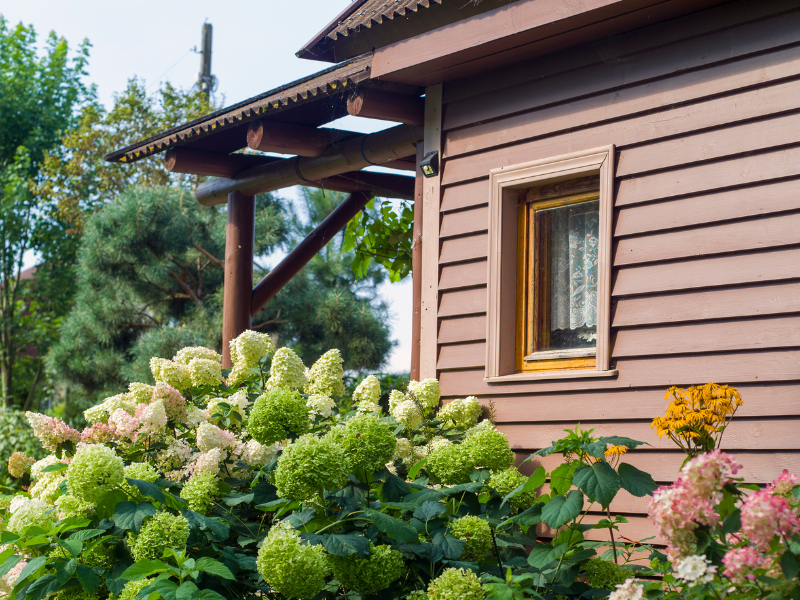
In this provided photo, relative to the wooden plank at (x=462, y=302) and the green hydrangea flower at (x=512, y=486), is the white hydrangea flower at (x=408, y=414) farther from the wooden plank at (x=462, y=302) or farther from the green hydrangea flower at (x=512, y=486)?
the green hydrangea flower at (x=512, y=486)

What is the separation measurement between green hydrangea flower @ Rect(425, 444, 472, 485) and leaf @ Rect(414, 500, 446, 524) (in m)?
0.43

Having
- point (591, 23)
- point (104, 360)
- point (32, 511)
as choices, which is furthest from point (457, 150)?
point (104, 360)

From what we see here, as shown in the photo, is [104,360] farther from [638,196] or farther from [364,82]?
[638,196]

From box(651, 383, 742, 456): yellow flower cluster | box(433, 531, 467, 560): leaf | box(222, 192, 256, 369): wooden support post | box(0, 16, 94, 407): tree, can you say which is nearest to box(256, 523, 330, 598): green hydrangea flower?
box(433, 531, 467, 560): leaf

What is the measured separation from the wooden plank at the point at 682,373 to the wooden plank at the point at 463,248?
1.91 ft

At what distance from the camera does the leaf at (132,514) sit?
8.36 feet

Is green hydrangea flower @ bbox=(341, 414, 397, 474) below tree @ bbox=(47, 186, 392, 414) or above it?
below

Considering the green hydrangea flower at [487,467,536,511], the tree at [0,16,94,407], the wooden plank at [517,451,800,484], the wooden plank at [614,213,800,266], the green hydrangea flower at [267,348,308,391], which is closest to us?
the green hydrangea flower at [487,467,536,511]

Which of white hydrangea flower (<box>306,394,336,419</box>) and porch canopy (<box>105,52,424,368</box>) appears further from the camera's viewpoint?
porch canopy (<box>105,52,424,368</box>)

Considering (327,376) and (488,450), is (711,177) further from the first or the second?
(327,376)

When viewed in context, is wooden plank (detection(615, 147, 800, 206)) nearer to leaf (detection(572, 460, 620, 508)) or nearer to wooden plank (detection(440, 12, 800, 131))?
wooden plank (detection(440, 12, 800, 131))

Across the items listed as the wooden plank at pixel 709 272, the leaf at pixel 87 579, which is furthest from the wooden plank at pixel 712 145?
the leaf at pixel 87 579

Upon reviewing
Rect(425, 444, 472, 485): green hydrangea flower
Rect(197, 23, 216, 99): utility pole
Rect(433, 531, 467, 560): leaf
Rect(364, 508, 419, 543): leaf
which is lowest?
Rect(433, 531, 467, 560): leaf

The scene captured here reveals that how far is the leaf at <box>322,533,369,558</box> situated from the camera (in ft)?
7.43
